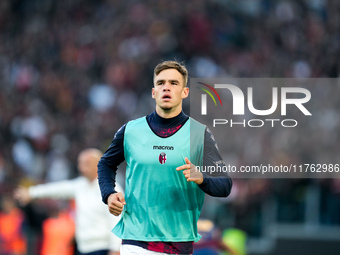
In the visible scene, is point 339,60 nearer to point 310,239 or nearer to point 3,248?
point 310,239

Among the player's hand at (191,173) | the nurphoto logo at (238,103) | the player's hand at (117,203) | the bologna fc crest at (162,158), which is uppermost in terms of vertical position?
the nurphoto logo at (238,103)

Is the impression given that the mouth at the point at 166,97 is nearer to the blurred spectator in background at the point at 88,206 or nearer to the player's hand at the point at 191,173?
the player's hand at the point at 191,173

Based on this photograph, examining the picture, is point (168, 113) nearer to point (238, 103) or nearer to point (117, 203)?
point (117, 203)

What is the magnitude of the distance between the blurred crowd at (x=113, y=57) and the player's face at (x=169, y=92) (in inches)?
332

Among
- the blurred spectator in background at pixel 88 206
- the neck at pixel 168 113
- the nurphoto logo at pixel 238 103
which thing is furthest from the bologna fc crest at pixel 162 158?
the blurred spectator in background at pixel 88 206

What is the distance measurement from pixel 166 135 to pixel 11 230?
781 cm

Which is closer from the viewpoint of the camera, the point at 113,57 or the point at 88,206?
the point at 88,206

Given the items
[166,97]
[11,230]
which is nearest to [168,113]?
[166,97]

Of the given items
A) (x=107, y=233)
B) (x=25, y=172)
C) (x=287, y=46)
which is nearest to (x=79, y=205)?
(x=107, y=233)

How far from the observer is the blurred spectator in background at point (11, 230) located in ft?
38.5

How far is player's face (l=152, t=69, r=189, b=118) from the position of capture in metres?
4.66

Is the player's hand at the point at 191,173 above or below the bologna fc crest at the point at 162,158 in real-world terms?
below

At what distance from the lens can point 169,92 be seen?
→ 4660mm

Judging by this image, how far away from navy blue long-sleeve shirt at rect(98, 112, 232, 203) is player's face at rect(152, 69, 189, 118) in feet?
0.18
